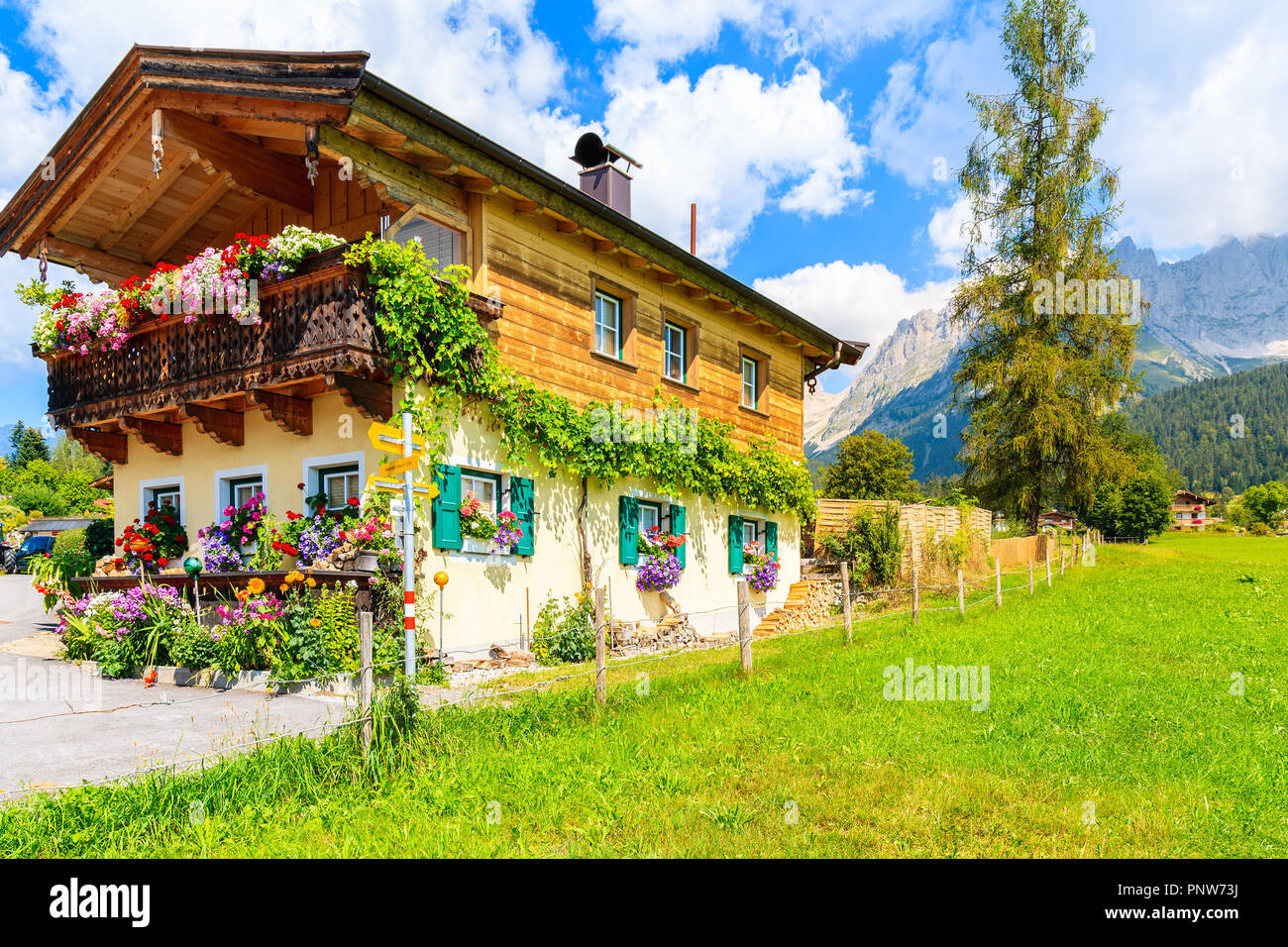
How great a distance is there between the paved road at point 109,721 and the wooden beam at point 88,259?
6.90m

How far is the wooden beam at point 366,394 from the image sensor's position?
1082 cm

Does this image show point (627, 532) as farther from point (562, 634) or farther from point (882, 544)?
point (882, 544)

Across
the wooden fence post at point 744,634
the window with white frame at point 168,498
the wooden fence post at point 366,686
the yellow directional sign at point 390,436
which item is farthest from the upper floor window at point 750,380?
the wooden fence post at point 366,686

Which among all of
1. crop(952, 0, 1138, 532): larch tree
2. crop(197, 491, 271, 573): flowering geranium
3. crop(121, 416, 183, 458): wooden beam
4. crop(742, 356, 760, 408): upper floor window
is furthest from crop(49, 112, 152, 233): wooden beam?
crop(952, 0, 1138, 532): larch tree

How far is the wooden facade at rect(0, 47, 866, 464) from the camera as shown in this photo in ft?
35.1

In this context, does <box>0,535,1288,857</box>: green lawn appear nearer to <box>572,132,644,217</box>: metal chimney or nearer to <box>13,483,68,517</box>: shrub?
<box>572,132,644,217</box>: metal chimney

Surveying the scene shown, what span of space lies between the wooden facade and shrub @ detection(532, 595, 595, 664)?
3506 mm

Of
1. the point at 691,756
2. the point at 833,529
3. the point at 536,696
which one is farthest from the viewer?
the point at 833,529

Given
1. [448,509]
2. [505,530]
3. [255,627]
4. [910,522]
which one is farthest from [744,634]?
[910,522]

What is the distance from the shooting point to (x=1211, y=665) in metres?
10.6

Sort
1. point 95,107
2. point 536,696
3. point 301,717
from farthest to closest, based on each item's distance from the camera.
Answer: point 95,107 → point 301,717 → point 536,696
